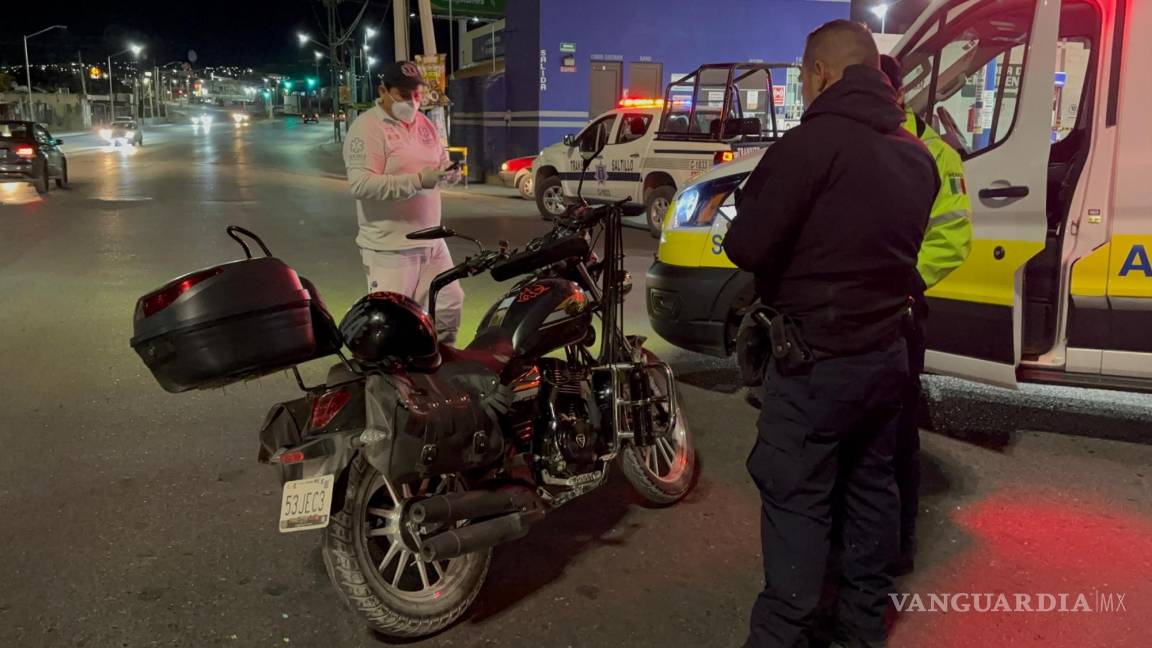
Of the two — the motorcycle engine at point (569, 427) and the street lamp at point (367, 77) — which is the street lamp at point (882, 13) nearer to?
the motorcycle engine at point (569, 427)

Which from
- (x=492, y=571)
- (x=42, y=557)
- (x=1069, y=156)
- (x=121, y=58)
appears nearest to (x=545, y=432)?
(x=492, y=571)

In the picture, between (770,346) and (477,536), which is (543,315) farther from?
(770,346)

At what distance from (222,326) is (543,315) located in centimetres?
119

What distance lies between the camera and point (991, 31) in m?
5.33

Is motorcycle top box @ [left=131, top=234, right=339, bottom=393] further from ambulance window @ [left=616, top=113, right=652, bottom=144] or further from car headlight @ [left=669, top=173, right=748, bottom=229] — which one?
ambulance window @ [left=616, top=113, right=652, bottom=144]

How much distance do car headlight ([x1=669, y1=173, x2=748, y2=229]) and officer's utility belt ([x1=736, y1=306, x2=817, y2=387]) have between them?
260 centimetres

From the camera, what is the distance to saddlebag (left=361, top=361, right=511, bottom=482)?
2.84 m

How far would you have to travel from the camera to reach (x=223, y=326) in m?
2.73

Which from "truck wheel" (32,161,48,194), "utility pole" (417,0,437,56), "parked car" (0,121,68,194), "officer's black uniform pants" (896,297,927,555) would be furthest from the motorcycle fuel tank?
"truck wheel" (32,161,48,194)

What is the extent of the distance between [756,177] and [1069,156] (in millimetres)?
3462

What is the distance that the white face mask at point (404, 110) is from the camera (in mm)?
4863

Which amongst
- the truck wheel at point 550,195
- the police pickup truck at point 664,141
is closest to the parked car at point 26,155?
the truck wheel at point 550,195

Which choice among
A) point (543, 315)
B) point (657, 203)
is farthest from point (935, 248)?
point (657, 203)

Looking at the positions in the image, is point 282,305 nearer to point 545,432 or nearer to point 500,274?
point 500,274
